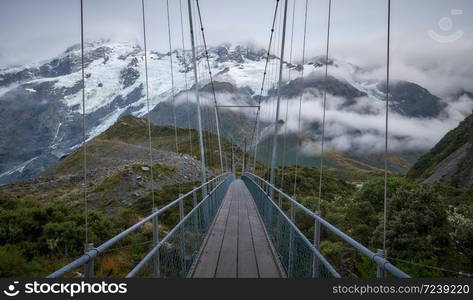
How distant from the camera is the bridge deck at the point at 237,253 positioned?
18.5 feet

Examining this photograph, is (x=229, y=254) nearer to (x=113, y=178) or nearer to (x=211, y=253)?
(x=211, y=253)

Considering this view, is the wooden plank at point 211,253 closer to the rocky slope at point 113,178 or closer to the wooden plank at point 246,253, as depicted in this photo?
the wooden plank at point 246,253

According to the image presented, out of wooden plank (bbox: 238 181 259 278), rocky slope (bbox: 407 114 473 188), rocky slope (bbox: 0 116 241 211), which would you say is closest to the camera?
wooden plank (bbox: 238 181 259 278)

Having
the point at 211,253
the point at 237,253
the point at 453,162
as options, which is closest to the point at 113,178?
the point at 211,253

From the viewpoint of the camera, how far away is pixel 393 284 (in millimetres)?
2443

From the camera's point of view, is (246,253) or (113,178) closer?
(246,253)

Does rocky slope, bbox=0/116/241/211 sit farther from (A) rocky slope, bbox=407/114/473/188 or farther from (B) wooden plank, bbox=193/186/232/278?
(A) rocky slope, bbox=407/114/473/188

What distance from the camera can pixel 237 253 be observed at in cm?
681

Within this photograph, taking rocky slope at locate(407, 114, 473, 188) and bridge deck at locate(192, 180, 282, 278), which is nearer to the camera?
bridge deck at locate(192, 180, 282, 278)

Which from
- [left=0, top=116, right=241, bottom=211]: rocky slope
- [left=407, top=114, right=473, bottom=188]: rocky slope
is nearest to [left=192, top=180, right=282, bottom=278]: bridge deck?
[left=0, top=116, right=241, bottom=211]: rocky slope

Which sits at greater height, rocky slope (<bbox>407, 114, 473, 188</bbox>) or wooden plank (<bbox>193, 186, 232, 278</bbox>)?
rocky slope (<bbox>407, 114, 473, 188</bbox>)

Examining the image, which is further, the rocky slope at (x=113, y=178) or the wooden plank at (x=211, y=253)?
the rocky slope at (x=113, y=178)

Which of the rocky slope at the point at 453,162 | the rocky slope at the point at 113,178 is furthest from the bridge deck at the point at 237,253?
the rocky slope at the point at 453,162

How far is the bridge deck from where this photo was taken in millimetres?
5637
